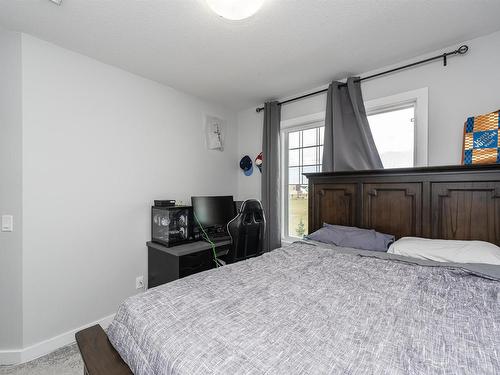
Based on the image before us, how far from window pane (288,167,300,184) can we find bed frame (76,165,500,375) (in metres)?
0.67

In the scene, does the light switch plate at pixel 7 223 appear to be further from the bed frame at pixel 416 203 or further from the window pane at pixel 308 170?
the window pane at pixel 308 170

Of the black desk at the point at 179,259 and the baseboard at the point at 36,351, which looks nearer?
the baseboard at the point at 36,351

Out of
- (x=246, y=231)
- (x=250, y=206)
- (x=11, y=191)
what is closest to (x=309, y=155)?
(x=250, y=206)

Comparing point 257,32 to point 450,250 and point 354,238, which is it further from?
point 450,250

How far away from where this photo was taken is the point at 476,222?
5.47ft

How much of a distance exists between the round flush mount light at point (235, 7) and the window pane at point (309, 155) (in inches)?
74.0

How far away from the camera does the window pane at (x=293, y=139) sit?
3133mm

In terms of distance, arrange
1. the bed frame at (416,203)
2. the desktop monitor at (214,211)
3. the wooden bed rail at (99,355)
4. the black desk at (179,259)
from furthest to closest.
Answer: the desktop monitor at (214,211) → the black desk at (179,259) → the bed frame at (416,203) → the wooden bed rail at (99,355)

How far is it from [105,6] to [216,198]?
2.02 m

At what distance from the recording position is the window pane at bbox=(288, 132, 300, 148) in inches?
123

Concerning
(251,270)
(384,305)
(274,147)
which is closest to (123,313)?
(251,270)

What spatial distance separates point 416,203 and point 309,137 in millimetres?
1478

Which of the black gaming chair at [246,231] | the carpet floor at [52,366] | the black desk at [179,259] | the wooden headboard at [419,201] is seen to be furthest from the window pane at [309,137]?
the carpet floor at [52,366]

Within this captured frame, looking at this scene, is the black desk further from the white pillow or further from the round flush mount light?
the round flush mount light
